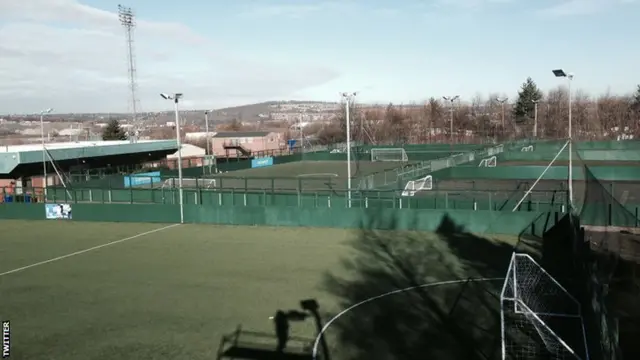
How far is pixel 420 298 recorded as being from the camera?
1553 centimetres

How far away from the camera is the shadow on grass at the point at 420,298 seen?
12031 millimetres

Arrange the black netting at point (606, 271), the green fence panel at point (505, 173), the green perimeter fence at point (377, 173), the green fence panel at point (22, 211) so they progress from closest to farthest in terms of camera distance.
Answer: the black netting at point (606, 271) → the green fence panel at point (22, 211) → the green perimeter fence at point (377, 173) → the green fence panel at point (505, 173)

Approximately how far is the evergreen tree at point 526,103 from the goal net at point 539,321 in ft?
338

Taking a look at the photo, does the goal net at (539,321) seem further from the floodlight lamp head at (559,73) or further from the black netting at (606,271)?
the floodlight lamp head at (559,73)

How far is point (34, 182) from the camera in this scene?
44969mm

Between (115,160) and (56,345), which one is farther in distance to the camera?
(115,160)

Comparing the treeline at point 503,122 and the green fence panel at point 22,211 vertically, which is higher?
the treeline at point 503,122

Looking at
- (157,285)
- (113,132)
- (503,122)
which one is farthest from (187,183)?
(503,122)

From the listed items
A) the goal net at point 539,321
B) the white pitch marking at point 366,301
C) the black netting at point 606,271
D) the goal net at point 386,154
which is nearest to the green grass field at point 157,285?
the white pitch marking at point 366,301

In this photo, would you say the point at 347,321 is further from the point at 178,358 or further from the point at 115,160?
the point at 115,160

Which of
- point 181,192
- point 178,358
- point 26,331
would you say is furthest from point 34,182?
point 178,358

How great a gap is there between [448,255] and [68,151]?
3576 centimetres

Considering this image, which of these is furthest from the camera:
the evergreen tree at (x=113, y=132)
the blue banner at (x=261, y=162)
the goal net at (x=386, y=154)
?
the evergreen tree at (x=113, y=132)

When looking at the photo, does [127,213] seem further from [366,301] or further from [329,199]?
[366,301]
